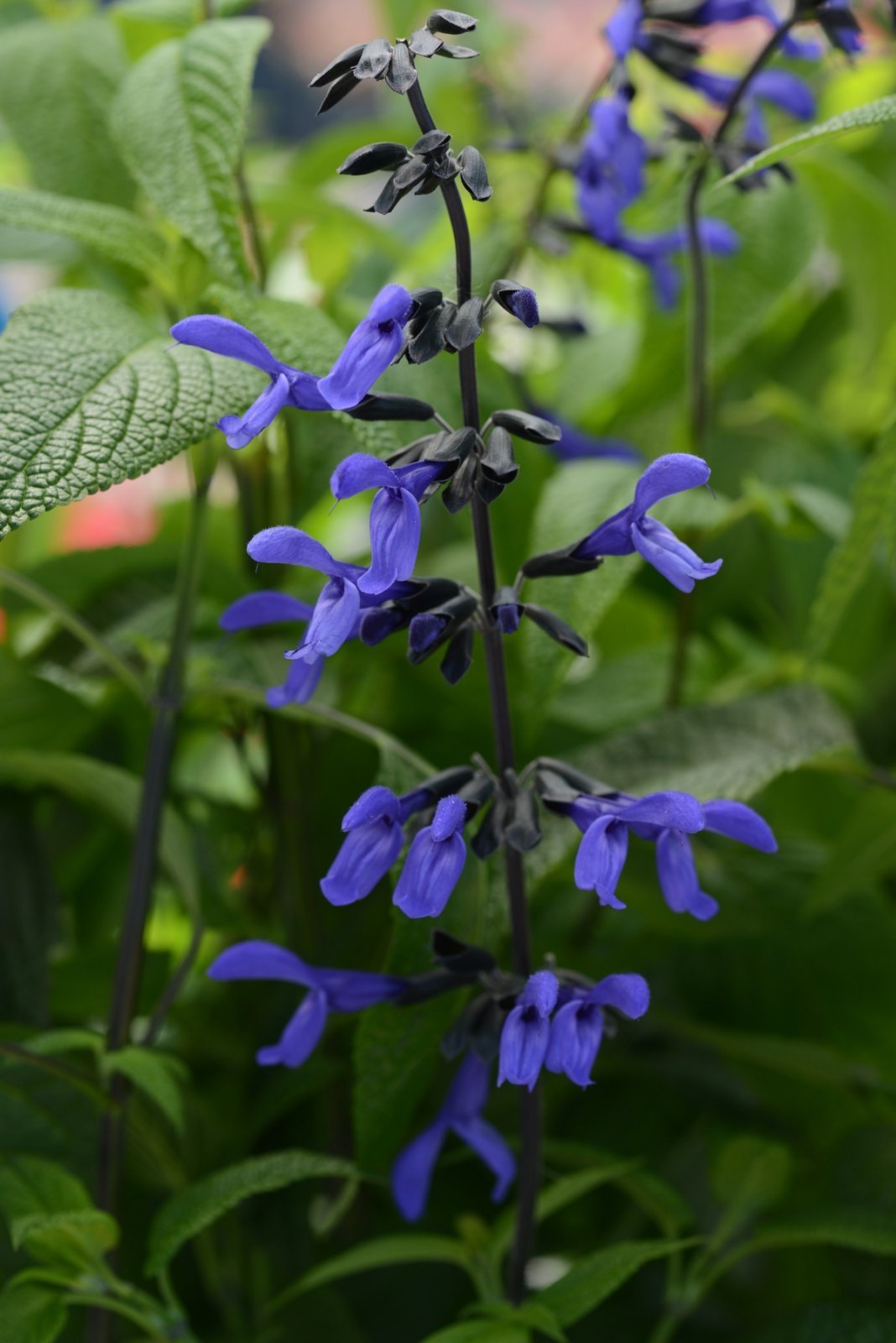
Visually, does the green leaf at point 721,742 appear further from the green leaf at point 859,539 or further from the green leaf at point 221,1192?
the green leaf at point 221,1192

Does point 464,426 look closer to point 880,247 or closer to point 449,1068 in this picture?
point 449,1068

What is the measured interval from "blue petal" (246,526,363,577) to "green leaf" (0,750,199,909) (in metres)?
0.15

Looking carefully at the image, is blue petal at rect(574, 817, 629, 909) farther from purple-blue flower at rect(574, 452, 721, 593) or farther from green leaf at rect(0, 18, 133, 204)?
green leaf at rect(0, 18, 133, 204)

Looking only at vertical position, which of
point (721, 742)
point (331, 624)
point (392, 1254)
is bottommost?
point (392, 1254)

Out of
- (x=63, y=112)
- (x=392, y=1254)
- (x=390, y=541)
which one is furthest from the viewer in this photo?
(x=63, y=112)

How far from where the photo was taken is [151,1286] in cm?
50

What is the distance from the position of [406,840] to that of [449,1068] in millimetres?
172

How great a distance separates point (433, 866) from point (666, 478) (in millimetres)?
108

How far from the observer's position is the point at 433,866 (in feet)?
1.00

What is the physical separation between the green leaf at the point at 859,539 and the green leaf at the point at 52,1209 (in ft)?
0.93

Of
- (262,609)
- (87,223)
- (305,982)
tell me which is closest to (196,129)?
(87,223)

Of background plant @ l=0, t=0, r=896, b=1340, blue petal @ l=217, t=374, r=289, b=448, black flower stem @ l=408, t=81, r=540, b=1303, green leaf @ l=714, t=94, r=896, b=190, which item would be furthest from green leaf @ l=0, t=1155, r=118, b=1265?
green leaf @ l=714, t=94, r=896, b=190

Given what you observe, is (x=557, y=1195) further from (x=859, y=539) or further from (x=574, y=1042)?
(x=859, y=539)

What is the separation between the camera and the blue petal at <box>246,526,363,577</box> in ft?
1.01
